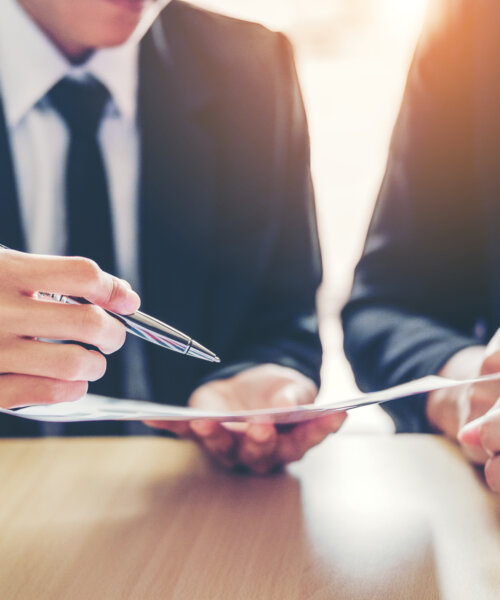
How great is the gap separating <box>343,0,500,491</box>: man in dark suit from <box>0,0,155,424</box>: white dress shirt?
0.34 meters

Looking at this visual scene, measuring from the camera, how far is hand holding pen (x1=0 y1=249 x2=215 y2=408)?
13.9 inches

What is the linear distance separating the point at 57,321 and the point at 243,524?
0.19 m

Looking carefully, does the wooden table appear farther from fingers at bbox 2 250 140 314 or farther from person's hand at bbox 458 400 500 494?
fingers at bbox 2 250 140 314

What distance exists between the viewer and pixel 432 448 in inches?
19.5

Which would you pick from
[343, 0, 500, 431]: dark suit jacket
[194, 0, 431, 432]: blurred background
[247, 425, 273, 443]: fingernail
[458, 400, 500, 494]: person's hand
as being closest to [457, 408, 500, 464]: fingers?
[458, 400, 500, 494]: person's hand

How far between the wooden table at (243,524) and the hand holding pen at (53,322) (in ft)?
0.33

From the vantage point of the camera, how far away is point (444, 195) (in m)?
0.78

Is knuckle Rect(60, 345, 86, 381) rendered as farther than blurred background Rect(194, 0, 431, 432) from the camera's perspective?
No

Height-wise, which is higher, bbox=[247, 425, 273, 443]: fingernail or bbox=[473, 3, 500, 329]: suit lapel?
bbox=[473, 3, 500, 329]: suit lapel

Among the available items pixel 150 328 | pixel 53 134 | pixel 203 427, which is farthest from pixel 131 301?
pixel 53 134

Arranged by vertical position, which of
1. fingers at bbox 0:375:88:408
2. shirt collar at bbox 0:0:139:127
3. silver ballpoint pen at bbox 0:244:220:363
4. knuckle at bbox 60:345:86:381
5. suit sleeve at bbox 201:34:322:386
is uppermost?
shirt collar at bbox 0:0:139:127

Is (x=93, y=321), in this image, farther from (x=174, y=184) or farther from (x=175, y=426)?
(x=174, y=184)

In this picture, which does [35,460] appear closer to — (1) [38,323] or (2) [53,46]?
(1) [38,323]

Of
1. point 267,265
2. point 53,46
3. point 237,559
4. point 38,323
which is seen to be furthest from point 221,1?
point 237,559
